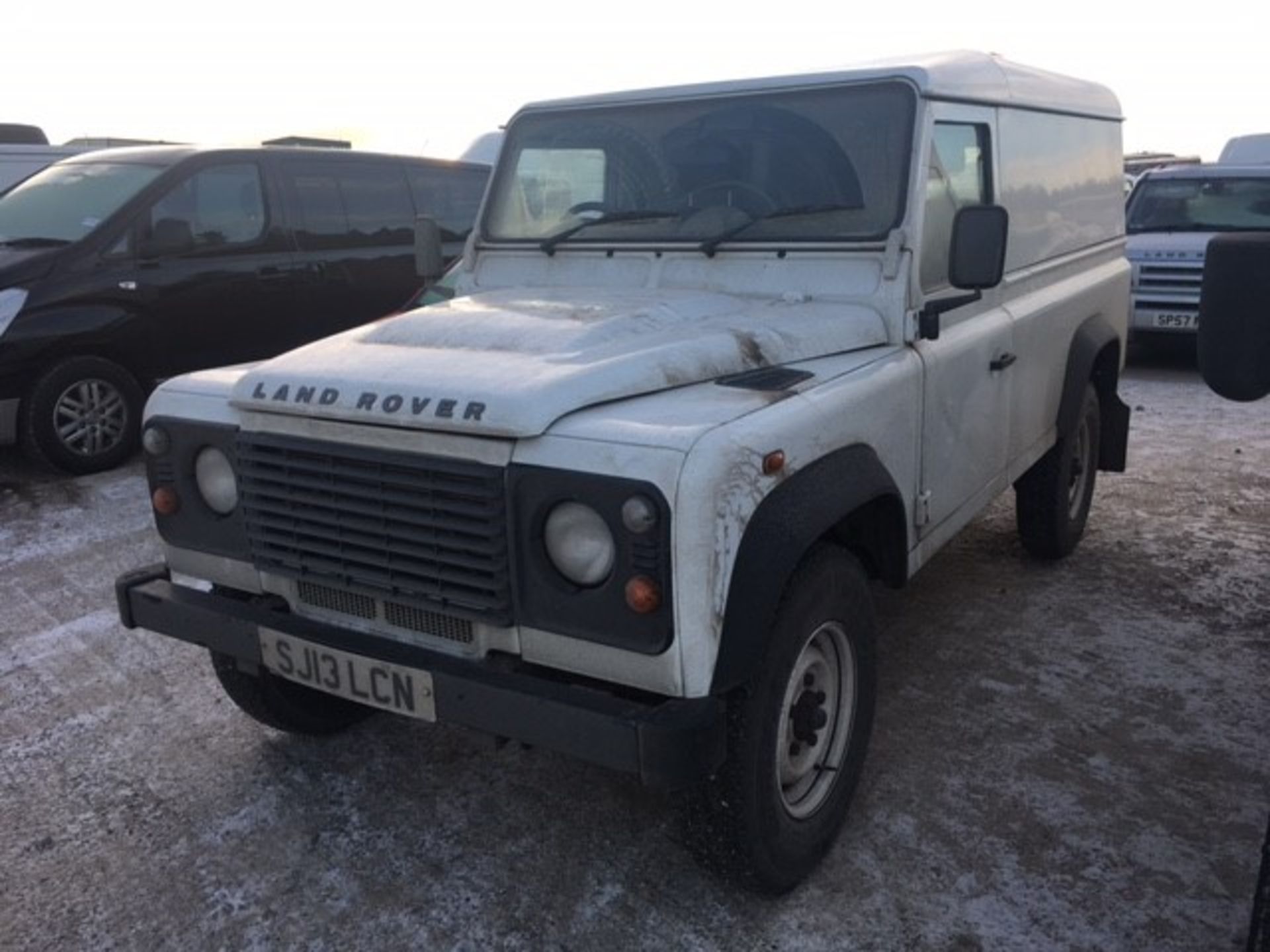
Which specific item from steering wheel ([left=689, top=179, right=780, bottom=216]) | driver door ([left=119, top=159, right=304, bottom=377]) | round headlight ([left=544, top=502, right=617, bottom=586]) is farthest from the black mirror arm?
driver door ([left=119, top=159, right=304, bottom=377])

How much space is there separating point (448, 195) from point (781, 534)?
6.76 m

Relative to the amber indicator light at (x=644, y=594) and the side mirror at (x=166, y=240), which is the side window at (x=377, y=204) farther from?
the amber indicator light at (x=644, y=594)

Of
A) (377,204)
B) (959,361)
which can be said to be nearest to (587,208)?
(959,361)

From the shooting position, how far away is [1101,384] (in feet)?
18.3

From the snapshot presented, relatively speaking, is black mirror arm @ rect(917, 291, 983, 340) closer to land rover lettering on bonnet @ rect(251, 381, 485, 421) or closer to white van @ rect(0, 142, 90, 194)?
land rover lettering on bonnet @ rect(251, 381, 485, 421)

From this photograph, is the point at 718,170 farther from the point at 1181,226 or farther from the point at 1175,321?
the point at 1181,226

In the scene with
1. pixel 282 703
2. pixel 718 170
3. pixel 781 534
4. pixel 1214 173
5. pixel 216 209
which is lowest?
pixel 282 703

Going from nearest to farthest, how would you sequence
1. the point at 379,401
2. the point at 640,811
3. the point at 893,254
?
the point at 379,401 → the point at 640,811 → the point at 893,254

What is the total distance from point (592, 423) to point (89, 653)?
9.36 ft

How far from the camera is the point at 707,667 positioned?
238cm

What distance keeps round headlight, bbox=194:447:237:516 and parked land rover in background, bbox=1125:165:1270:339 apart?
9027 millimetres

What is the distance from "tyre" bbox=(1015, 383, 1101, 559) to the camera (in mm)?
5031

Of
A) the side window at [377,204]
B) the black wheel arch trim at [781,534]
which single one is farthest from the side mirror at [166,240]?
the black wheel arch trim at [781,534]

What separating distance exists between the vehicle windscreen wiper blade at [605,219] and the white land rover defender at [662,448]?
0.01 m
